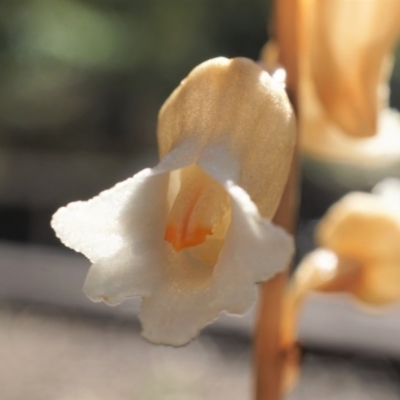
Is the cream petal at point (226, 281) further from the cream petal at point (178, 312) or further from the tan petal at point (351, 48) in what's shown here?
the tan petal at point (351, 48)

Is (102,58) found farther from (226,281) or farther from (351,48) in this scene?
(226,281)

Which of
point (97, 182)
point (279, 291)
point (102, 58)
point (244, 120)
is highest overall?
point (102, 58)

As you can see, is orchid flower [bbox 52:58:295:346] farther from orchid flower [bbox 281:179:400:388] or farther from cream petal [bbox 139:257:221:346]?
orchid flower [bbox 281:179:400:388]

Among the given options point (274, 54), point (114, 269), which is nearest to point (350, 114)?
point (274, 54)

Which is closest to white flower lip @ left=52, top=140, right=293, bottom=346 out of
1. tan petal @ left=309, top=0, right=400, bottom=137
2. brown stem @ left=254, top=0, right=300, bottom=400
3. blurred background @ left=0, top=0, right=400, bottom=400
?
brown stem @ left=254, top=0, right=300, bottom=400

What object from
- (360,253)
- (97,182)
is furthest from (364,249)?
(97,182)

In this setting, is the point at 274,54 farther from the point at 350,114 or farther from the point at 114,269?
the point at 114,269

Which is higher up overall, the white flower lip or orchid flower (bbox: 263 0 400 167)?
orchid flower (bbox: 263 0 400 167)
